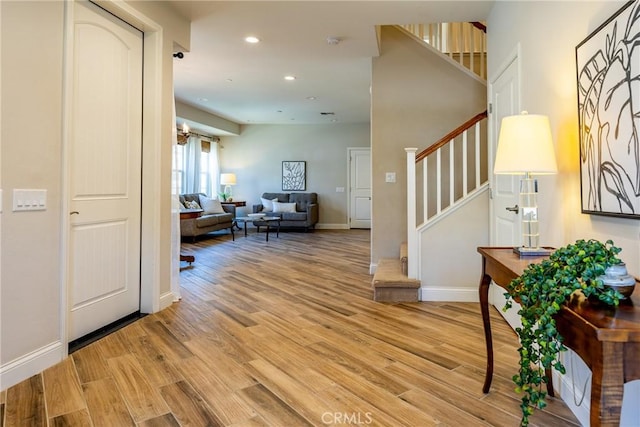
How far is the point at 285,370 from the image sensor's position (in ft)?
6.40

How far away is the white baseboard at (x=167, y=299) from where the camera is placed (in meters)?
2.95

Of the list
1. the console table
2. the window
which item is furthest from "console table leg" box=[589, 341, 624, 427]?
the window

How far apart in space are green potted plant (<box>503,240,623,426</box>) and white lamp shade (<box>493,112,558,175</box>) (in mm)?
625

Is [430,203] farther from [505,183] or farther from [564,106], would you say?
[564,106]

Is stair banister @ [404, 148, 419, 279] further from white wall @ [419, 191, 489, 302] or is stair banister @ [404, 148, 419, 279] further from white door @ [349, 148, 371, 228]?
white door @ [349, 148, 371, 228]

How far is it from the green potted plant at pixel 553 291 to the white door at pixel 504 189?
1.50 m

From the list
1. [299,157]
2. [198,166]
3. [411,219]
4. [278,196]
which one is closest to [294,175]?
[299,157]

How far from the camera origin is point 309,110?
770cm

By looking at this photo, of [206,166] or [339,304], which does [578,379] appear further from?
[206,166]

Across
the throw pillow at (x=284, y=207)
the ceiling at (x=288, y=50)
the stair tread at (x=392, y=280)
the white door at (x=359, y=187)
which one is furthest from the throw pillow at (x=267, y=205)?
the stair tread at (x=392, y=280)

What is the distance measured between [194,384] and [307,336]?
0.84m

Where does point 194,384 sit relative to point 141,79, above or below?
below

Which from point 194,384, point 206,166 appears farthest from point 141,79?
point 206,166

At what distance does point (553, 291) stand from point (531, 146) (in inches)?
34.0
